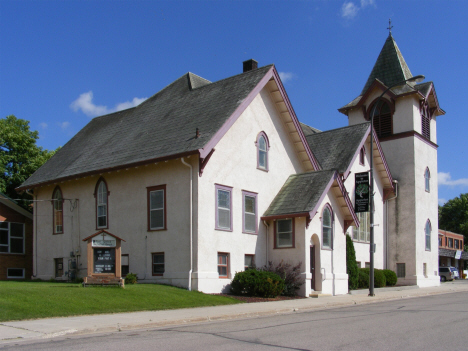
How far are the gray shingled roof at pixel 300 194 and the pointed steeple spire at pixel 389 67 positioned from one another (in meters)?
16.4

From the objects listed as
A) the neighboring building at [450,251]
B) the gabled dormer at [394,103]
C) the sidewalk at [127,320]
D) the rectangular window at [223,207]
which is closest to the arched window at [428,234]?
the gabled dormer at [394,103]

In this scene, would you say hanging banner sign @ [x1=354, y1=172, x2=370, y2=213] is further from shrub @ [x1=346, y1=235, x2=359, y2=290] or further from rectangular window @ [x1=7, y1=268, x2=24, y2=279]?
rectangular window @ [x1=7, y1=268, x2=24, y2=279]

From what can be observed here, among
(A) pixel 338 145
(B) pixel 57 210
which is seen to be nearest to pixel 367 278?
(A) pixel 338 145

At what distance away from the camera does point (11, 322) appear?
13039mm

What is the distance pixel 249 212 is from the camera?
79.6 feet

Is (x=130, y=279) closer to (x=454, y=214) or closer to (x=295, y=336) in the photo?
(x=295, y=336)

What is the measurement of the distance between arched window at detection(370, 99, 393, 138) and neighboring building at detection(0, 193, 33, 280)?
77.0 ft

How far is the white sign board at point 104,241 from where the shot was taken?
18.8 metres

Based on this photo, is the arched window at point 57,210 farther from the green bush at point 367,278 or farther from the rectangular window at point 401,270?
the rectangular window at point 401,270

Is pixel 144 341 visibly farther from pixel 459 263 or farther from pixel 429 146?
pixel 459 263

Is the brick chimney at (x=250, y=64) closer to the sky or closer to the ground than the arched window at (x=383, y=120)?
closer to the sky

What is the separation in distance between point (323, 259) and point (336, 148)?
31.8 ft

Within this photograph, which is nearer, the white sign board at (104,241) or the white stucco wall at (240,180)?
the white sign board at (104,241)

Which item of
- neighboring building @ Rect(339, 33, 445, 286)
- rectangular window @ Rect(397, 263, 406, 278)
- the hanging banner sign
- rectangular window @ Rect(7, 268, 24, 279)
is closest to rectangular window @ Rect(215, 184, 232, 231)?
the hanging banner sign
